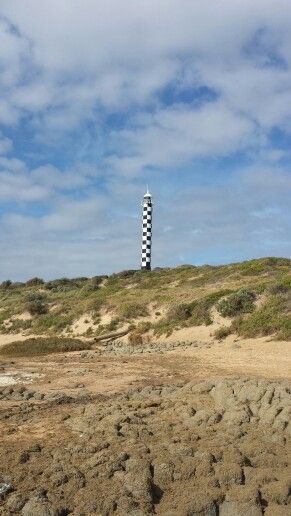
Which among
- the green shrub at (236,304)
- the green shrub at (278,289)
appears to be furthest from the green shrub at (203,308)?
the green shrub at (278,289)

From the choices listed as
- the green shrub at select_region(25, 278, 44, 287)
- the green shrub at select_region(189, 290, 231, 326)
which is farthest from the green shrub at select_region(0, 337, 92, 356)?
the green shrub at select_region(25, 278, 44, 287)

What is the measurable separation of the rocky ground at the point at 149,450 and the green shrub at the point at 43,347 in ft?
30.0

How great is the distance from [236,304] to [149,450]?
15458 millimetres

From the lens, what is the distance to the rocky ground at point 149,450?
572 cm

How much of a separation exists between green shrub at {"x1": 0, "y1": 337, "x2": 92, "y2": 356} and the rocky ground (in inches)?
360

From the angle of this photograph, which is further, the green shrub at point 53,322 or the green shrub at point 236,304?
the green shrub at point 53,322

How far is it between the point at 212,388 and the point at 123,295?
2006 centimetres

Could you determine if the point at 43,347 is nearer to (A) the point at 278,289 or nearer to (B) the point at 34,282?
(A) the point at 278,289

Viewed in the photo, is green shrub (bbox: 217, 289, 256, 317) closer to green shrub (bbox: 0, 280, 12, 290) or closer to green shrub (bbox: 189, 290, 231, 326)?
green shrub (bbox: 189, 290, 231, 326)

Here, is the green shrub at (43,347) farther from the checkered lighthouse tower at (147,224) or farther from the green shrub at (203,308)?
the checkered lighthouse tower at (147,224)

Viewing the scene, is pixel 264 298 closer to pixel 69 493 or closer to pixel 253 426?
pixel 253 426

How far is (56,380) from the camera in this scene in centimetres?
1322

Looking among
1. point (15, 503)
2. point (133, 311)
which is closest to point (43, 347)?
point (133, 311)

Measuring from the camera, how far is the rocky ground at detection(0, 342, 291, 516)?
225 inches
